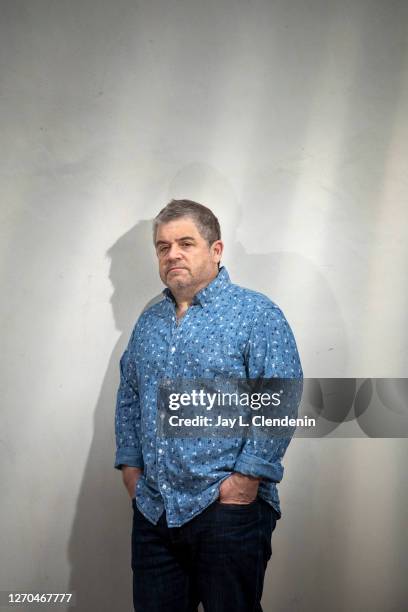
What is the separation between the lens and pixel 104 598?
200 centimetres

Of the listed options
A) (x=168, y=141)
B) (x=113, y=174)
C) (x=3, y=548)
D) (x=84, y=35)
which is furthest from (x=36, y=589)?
(x=84, y=35)

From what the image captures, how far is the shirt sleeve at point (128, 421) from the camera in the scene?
5.38 feet

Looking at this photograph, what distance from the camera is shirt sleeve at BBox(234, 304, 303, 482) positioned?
141cm

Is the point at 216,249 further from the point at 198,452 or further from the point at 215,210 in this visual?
the point at 198,452

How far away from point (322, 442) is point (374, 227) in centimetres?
76

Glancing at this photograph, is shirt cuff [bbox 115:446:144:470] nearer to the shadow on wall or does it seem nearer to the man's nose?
the shadow on wall

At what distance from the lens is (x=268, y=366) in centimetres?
146

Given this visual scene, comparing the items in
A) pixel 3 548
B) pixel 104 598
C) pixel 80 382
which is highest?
pixel 80 382

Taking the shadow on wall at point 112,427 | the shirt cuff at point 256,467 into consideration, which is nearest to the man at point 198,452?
the shirt cuff at point 256,467

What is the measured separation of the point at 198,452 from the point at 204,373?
0.65 feet

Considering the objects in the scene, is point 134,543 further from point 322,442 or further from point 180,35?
point 180,35

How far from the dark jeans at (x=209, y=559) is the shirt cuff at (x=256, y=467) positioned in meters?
0.09

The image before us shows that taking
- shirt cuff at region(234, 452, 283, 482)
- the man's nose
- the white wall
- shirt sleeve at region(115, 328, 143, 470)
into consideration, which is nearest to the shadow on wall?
the white wall

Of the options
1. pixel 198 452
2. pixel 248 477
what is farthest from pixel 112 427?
pixel 248 477
